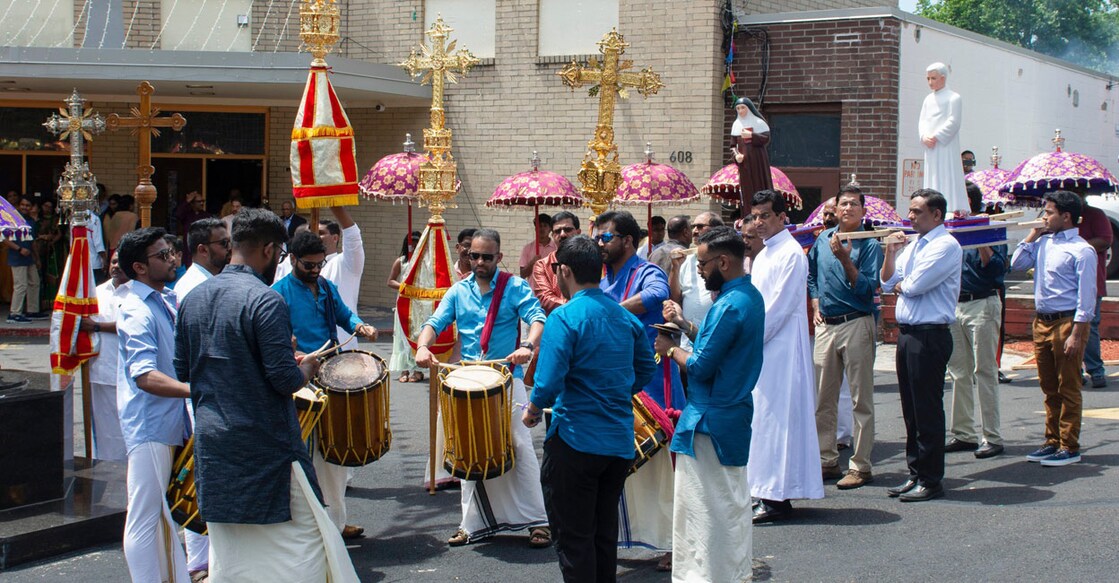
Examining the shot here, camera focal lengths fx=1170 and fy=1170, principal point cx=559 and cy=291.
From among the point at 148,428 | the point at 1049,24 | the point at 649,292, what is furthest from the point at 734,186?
the point at 1049,24

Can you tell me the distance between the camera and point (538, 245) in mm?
13133

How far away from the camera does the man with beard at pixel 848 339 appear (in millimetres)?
8367

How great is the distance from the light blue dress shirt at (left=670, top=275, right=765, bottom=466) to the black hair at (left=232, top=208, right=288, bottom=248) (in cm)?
217

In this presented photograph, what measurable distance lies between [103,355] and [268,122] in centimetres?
1229

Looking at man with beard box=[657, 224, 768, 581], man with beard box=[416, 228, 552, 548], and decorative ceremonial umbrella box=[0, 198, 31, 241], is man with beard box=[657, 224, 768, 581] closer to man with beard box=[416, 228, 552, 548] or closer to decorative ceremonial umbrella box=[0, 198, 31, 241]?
man with beard box=[416, 228, 552, 548]

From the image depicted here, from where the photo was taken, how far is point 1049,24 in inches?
2132

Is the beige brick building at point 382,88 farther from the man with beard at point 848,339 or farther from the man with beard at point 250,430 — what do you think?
the man with beard at point 250,430

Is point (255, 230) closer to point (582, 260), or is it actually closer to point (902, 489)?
point (582, 260)

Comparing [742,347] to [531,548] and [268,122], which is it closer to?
[531,548]

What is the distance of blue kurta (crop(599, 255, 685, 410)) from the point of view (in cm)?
706

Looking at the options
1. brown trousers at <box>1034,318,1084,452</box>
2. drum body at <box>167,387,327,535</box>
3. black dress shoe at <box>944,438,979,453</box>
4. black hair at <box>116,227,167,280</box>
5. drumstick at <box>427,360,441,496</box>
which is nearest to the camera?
drum body at <box>167,387,327,535</box>

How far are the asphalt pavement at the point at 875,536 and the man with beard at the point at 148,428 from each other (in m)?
1.09

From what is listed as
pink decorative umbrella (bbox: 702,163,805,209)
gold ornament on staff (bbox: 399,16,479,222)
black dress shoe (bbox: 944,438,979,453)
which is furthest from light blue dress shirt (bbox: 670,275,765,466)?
pink decorative umbrella (bbox: 702,163,805,209)

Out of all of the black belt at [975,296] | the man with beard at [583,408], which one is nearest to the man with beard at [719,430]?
the man with beard at [583,408]
